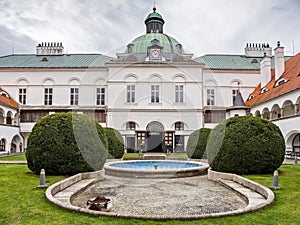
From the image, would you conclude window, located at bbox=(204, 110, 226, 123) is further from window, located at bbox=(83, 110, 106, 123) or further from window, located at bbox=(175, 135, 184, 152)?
window, located at bbox=(83, 110, 106, 123)

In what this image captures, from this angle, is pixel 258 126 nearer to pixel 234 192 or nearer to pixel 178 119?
pixel 234 192

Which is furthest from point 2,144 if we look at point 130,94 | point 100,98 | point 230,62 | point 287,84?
point 230,62

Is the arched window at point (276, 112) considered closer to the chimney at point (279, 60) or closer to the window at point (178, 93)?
the chimney at point (279, 60)

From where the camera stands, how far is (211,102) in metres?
40.0

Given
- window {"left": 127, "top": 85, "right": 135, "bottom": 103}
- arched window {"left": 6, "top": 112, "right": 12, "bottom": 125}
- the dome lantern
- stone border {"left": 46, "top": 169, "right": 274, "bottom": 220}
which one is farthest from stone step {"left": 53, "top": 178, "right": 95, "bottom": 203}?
the dome lantern

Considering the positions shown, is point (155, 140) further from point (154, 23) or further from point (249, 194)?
point (249, 194)

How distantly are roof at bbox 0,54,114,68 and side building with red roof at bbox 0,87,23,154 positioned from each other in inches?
226

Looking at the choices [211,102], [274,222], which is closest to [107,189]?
[274,222]

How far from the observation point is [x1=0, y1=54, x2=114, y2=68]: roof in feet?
135

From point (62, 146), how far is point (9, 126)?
24.8 metres

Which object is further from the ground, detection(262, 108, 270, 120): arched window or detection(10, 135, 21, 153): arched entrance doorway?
detection(262, 108, 270, 120): arched window

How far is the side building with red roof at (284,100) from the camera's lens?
25328 mm

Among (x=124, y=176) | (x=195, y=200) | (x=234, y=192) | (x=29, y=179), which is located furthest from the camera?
(x=124, y=176)

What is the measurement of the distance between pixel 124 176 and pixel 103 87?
27003 mm
